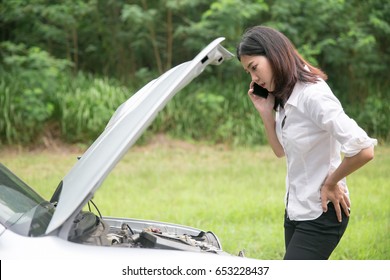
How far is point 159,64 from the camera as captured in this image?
1303 centimetres

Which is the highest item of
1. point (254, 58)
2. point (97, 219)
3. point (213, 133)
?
point (254, 58)

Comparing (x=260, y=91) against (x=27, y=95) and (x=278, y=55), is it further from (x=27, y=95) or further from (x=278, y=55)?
(x=27, y=95)

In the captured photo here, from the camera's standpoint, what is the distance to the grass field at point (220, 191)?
5996mm

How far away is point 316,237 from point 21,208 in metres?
1.35

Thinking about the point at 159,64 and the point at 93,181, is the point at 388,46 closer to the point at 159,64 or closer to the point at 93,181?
the point at 159,64

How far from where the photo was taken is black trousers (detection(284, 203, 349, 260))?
2.89 m

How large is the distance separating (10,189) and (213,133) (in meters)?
8.86

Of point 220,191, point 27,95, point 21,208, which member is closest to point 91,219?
point 21,208

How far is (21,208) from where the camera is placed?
281cm

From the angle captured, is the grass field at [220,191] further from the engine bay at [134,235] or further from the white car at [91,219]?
the white car at [91,219]

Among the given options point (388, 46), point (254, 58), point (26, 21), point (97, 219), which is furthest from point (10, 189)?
point (388, 46)

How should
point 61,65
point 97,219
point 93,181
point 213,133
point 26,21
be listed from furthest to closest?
point 26,21 < point 213,133 < point 61,65 < point 97,219 < point 93,181

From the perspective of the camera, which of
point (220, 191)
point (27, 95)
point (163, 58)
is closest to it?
point (220, 191)

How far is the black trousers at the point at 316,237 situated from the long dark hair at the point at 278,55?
591 mm
